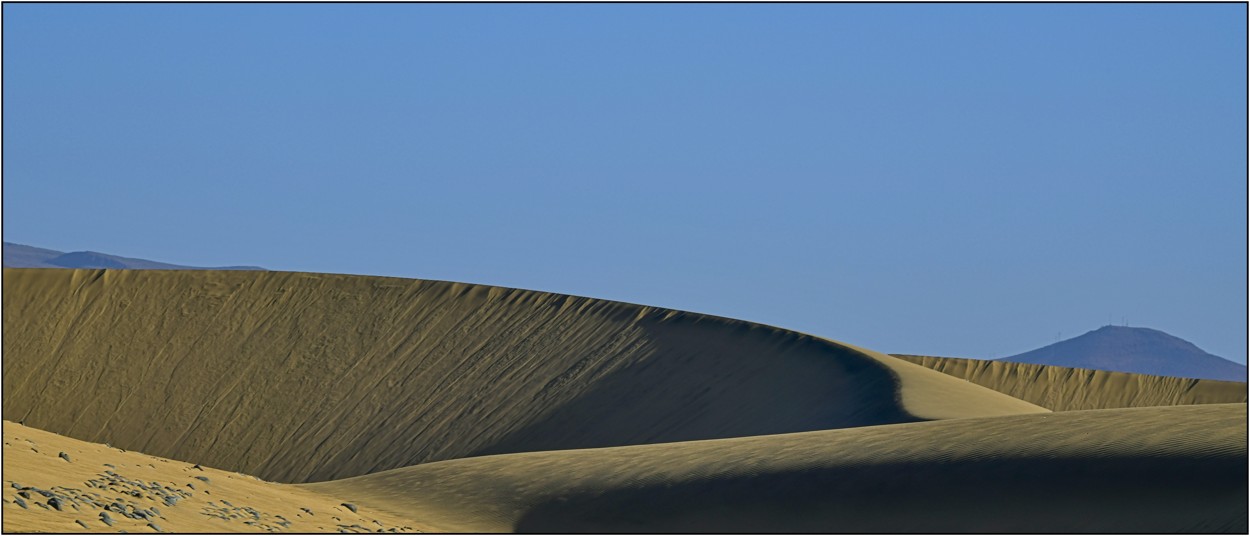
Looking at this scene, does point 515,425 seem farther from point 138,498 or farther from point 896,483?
point 138,498

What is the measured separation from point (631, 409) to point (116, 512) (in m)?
23.7

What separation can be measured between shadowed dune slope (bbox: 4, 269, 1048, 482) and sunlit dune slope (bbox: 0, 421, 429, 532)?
1422 cm

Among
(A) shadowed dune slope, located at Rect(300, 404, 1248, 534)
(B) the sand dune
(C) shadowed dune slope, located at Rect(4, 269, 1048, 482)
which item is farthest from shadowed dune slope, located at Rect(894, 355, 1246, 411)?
(A) shadowed dune slope, located at Rect(300, 404, 1248, 534)

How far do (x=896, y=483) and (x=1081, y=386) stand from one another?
34.5m

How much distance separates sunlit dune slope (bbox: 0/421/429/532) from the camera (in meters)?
14.3

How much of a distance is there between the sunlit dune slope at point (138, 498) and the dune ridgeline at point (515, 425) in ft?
0.21

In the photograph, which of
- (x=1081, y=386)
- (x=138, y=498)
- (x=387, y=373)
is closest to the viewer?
(x=138, y=498)

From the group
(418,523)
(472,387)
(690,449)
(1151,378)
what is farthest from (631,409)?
(1151,378)

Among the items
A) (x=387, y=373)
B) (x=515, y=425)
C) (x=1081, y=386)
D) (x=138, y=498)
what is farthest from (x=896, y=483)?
(x=1081, y=386)

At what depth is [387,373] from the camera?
140ft

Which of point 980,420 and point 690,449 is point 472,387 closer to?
point 690,449

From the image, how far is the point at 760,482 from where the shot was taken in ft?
70.6

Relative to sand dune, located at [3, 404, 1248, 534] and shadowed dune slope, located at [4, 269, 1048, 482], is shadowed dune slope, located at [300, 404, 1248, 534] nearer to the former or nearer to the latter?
sand dune, located at [3, 404, 1248, 534]

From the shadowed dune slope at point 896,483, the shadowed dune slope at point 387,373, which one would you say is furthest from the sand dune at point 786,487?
the shadowed dune slope at point 387,373
